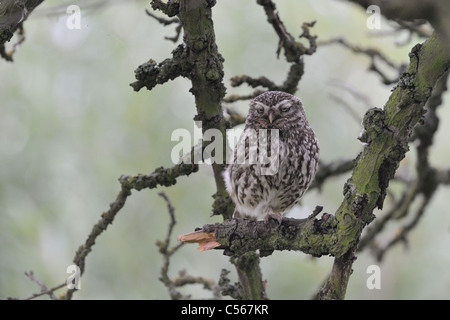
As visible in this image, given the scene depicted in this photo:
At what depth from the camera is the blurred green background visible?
5980 millimetres

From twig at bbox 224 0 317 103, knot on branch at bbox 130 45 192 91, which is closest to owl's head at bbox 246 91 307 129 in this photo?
twig at bbox 224 0 317 103

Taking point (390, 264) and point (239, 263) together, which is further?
point (390, 264)

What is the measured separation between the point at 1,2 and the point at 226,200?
1468mm

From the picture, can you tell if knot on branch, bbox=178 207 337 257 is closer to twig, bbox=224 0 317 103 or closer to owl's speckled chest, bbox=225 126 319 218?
owl's speckled chest, bbox=225 126 319 218

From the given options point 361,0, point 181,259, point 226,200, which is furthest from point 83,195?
point 361,0

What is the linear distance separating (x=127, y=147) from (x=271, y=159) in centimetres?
312

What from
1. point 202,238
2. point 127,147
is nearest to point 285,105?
point 202,238

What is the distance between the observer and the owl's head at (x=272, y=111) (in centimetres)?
373

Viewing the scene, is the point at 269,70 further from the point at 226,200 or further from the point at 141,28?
the point at 226,200

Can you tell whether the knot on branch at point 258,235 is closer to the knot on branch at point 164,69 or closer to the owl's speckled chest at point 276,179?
the knot on branch at point 164,69

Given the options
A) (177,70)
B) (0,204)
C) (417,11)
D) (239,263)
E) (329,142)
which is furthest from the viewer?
(329,142)

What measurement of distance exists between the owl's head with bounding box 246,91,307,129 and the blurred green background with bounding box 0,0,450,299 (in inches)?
88.0

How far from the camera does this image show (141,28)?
6543 millimetres

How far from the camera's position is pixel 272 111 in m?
3.72
